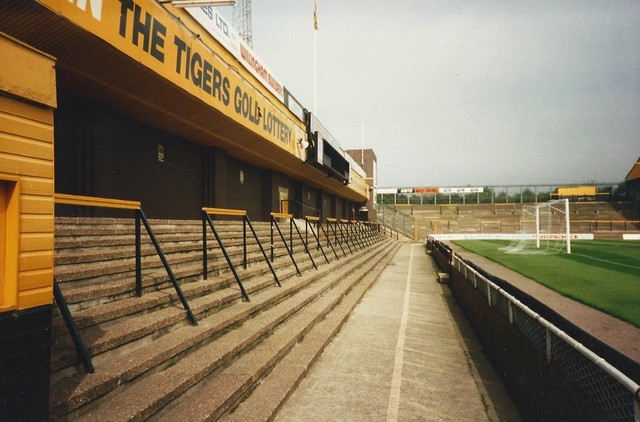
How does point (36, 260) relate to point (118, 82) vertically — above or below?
below

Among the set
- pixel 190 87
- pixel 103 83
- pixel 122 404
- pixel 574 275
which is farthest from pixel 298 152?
pixel 122 404

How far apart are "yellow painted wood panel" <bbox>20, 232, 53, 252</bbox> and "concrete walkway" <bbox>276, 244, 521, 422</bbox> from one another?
8.33 ft

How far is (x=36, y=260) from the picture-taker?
204 centimetres

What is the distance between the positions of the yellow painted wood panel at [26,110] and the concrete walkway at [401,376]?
3.12 meters

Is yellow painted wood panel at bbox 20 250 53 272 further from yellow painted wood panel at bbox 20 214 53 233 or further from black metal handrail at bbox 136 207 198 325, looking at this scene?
black metal handrail at bbox 136 207 198 325

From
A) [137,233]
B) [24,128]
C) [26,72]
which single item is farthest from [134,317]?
[26,72]

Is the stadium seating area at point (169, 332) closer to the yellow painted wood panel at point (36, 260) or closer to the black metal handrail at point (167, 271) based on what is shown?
the black metal handrail at point (167, 271)

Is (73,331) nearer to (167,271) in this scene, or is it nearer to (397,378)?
(167,271)

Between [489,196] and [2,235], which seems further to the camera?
[489,196]

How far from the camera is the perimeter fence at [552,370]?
223 cm

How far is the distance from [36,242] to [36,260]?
0.34ft

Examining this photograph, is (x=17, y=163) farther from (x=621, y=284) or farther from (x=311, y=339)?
(x=621, y=284)

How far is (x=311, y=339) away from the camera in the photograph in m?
5.25

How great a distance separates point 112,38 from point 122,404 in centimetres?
464
